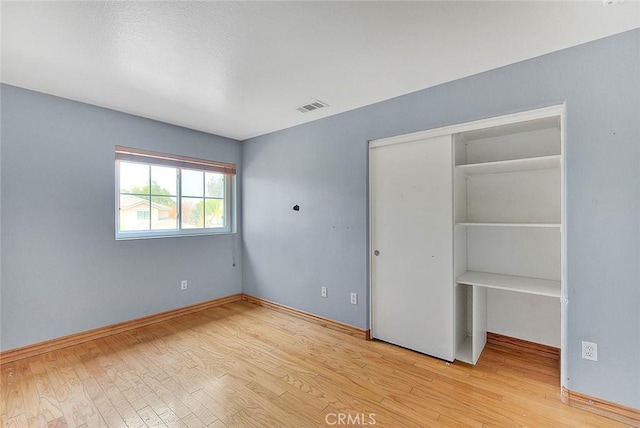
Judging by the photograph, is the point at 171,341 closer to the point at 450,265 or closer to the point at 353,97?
the point at 450,265

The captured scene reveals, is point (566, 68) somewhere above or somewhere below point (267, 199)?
above

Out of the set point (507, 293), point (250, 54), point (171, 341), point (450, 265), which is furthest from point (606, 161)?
point (171, 341)

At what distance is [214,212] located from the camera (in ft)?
13.2

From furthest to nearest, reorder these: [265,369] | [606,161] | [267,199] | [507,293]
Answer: [267,199] → [507,293] → [265,369] → [606,161]

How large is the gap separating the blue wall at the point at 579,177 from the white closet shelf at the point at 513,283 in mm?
248

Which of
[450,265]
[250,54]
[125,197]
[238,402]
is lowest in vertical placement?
[238,402]

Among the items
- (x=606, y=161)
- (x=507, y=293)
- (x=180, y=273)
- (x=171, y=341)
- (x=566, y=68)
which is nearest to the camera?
(x=606, y=161)

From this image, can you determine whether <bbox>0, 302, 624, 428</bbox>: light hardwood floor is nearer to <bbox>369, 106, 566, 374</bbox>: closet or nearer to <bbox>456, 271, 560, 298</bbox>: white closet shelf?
<bbox>369, 106, 566, 374</bbox>: closet

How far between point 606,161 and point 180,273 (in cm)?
409

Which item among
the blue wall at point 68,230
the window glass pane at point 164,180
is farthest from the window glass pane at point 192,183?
the blue wall at point 68,230

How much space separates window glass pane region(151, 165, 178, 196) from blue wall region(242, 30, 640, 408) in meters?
1.95

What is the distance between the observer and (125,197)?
10.3 feet

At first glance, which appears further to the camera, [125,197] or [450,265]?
[125,197]

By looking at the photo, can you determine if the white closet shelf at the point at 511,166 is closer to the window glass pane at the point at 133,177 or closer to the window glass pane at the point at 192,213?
the window glass pane at the point at 192,213
